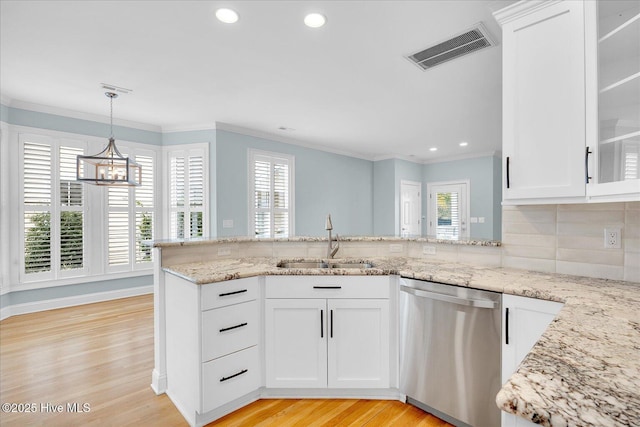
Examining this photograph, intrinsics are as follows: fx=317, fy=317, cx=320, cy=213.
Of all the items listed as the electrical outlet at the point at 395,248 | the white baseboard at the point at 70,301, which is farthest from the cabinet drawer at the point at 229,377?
the white baseboard at the point at 70,301

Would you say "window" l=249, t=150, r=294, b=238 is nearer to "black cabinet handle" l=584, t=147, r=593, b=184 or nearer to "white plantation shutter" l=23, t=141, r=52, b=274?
"white plantation shutter" l=23, t=141, r=52, b=274

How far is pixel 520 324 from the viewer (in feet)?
5.13

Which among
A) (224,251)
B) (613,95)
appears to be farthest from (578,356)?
(224,251)

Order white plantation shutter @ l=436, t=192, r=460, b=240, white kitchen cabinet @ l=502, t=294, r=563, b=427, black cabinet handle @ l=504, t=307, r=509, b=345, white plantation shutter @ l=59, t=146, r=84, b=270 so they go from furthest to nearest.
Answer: white plantation shutter @ l=436, t=192, r=460, b=240
white plantation shutter @ l=59, t=146, r=84, b=270
black cabinet handle @ l=504, t=307, r=509, b=345
white kitchen cabinet @ l=502, t=294, r=563, b=427

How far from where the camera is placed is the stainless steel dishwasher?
5.48 ft

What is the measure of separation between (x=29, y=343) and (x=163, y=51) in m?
3.03

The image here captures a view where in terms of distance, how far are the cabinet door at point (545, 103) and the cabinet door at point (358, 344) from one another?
1.11 m

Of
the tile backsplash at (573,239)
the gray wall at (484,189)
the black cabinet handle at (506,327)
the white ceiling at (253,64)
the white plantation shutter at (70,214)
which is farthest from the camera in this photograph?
the gray wall at (484,189)

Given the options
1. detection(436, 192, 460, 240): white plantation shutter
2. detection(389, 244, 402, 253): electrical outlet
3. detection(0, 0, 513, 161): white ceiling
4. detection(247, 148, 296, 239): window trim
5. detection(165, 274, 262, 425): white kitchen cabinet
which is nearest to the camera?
detection(165, 274, 262, 425): white kitchen cabinet

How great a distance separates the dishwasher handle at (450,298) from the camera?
1.66m

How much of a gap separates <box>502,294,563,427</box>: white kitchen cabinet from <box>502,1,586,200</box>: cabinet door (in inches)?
22.5

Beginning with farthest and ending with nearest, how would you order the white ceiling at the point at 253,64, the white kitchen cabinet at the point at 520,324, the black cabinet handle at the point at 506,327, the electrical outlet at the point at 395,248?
1. the electrical outlet at the point at 395,248
2. the white ceiling at the point at 253,64
3. the black cabinet handle at the point at 506,327
4. the white kitchen cabinet at the point at 520,324

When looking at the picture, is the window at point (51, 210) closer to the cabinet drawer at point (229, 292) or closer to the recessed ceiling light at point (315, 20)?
the cabinet drawer at point (229, 292)

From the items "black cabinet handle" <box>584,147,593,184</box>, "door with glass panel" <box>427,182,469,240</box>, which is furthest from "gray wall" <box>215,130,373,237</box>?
"black cabinet handle" <box>584,147,593,184</box>
